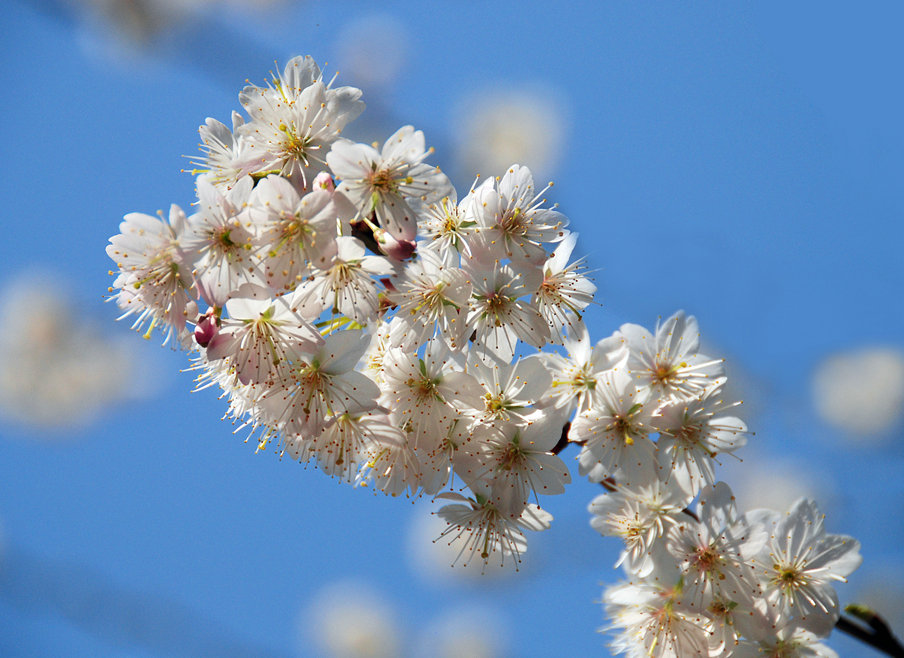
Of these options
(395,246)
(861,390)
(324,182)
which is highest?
(861,390)

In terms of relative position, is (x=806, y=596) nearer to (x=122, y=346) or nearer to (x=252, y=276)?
(x=252, y=276)

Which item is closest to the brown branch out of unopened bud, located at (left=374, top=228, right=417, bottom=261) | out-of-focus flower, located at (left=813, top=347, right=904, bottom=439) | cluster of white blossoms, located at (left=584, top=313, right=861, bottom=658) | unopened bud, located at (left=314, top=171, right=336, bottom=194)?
cluster of white blossoms, located at (left=584, top=313, right=861, bottom=658)

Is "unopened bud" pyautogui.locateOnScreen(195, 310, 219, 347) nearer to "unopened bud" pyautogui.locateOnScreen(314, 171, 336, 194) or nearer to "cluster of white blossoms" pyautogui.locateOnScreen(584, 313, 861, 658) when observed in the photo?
"unopened bud" pyautogui.locateOnScreen(314, 171, 336, 194)

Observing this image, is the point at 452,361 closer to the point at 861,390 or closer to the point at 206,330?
the point at 206,330

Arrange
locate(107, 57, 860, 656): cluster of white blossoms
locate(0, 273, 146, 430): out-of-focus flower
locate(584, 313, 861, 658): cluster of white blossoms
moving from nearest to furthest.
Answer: locate(107, 57, 860, 656): cluster of white blossoms → locate(584, 313, 861, 658): cluster of white blossoms → locate(0, 273, 146, 430): out-of-focus flower

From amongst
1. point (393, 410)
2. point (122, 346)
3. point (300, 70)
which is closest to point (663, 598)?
point (393, 410)

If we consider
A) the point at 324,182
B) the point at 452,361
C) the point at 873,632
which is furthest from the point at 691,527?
the point at 324,182

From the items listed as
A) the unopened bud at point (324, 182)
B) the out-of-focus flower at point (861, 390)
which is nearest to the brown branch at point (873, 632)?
the unopened bud at point (324, 182)
